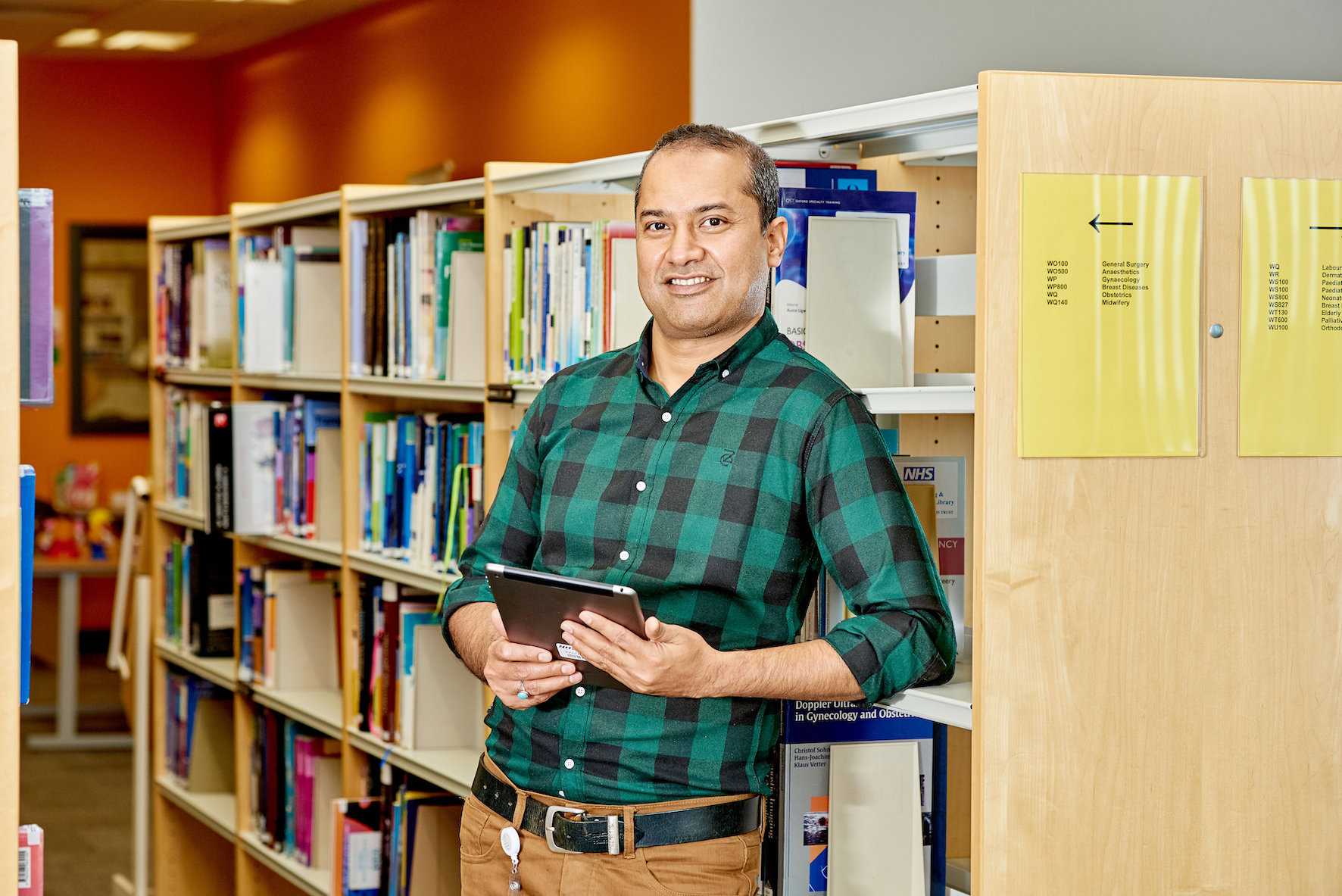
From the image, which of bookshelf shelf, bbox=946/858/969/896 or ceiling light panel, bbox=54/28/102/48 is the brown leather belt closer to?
bookshelf shelf, bbox=946/858/969/896

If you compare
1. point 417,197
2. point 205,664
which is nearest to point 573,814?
point 417,197

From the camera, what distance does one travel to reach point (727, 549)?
1.74 meters

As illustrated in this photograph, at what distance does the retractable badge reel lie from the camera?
1.80m

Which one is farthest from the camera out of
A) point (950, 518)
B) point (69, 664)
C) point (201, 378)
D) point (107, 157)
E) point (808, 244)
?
point (107, 157)

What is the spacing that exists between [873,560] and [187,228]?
11.5ft

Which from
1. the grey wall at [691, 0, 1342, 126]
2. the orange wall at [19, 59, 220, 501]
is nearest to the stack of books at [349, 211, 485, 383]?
the grey wall at [691, 0, 1342, 126]

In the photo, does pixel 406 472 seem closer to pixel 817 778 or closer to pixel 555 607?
pixel 817 778

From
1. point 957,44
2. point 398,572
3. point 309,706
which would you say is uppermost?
point 957,44

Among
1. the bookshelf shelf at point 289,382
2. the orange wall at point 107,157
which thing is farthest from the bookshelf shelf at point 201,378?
the orange wall at point 107,157

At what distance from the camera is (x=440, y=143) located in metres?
6.29

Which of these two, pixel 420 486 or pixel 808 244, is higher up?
pixel 808 244

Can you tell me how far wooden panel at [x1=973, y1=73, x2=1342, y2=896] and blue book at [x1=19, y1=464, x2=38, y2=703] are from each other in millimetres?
1010

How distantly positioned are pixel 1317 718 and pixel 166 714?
12.5 feet

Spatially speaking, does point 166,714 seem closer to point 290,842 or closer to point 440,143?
point 290,842
